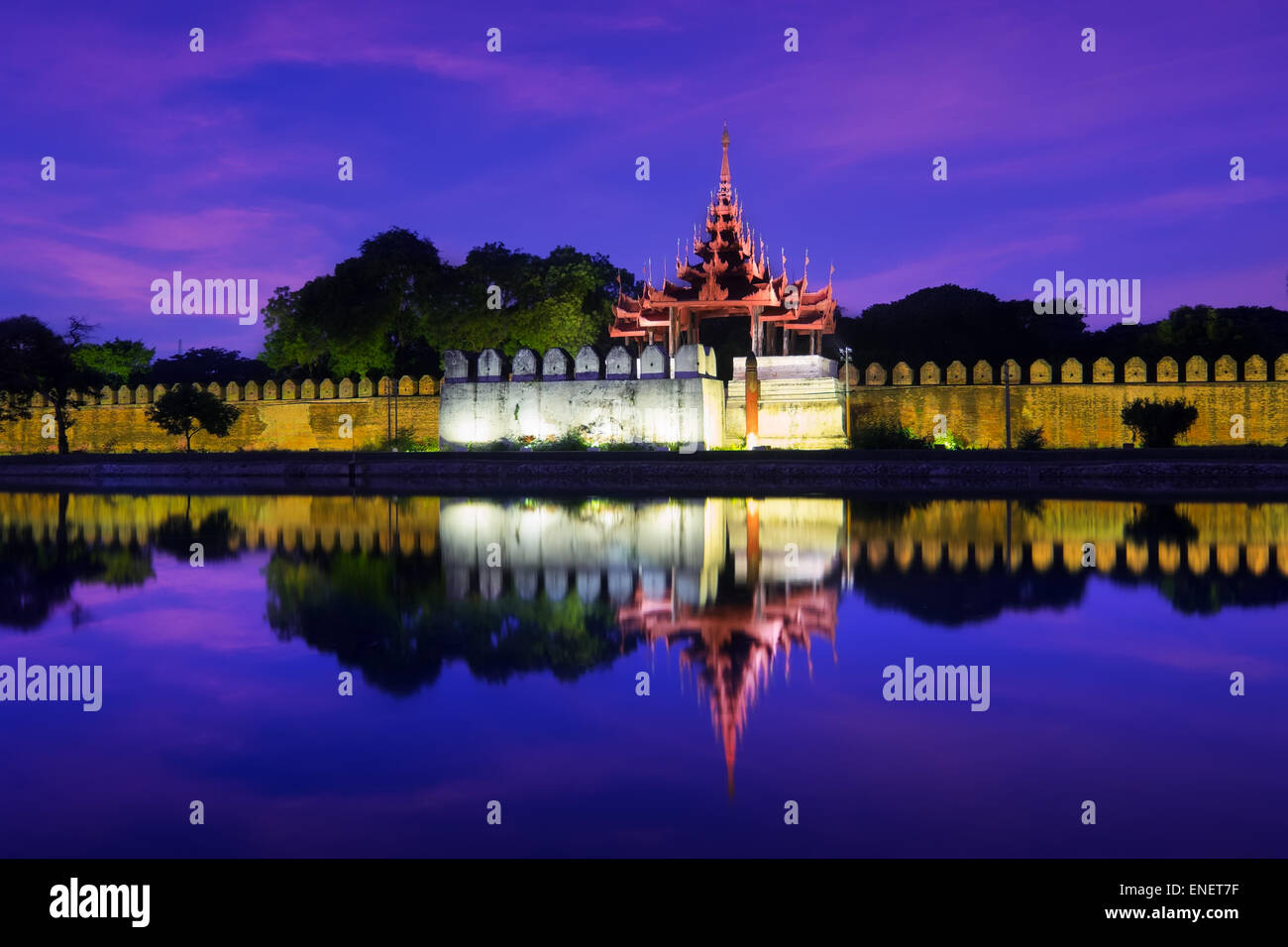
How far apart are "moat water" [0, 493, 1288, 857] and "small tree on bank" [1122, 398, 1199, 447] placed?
17421 mm

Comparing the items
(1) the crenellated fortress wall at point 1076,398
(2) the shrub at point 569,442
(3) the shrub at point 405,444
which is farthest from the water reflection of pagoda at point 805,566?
(3) the shrub at point 405,444

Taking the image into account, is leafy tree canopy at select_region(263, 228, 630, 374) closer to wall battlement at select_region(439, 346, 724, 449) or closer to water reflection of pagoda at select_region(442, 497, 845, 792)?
wall battlement at select_region(439, 346, 724, 449)

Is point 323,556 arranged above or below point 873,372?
below

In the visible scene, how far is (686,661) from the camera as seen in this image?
566cm

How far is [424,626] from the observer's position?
22.2 feet

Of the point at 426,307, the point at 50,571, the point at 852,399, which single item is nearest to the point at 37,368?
the point at 426,307

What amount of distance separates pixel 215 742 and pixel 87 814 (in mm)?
826

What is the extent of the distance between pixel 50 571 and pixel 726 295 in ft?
71.5

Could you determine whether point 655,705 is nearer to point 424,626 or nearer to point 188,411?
point 424,626

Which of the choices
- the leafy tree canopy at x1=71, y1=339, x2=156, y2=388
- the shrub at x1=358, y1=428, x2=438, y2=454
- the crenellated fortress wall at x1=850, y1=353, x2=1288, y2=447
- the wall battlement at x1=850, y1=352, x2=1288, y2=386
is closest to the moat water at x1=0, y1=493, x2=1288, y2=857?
the crenellated fortress wall at x1=850, y1=353, x2=1288, y2=447

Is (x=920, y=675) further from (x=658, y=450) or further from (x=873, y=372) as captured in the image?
(x=873, y=372)

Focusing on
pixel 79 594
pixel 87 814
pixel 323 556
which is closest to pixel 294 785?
pixel 87 814
